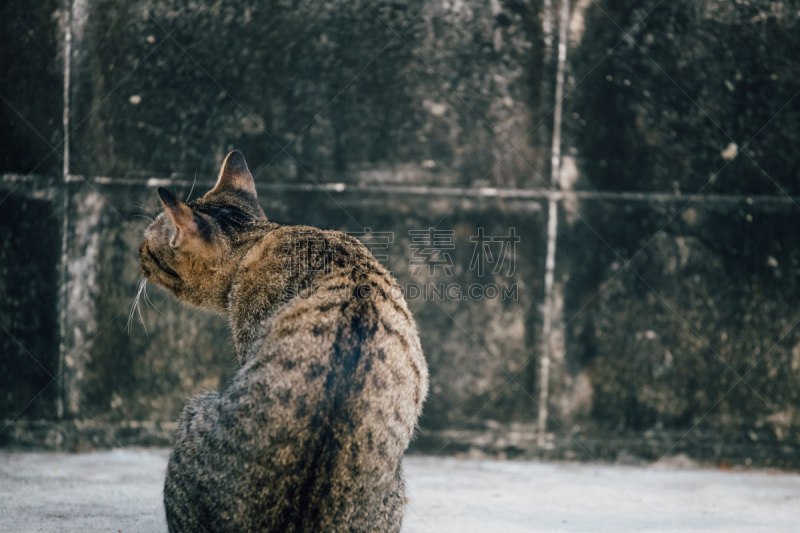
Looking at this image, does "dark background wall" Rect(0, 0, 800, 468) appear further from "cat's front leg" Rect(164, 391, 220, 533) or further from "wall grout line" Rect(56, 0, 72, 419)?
"cat's front leg" Rect(164, 391, 220, 533)

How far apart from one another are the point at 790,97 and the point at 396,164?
2.71 m

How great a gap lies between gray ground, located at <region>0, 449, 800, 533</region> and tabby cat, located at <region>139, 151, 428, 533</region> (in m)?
0.89

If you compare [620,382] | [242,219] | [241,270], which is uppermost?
[242,219]

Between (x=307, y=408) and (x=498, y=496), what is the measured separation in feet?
6.41

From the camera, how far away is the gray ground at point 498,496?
3623 millimetres

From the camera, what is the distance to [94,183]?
16.2 ft

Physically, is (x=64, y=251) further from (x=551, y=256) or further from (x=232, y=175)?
(x=551, y=256)

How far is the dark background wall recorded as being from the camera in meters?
4.87

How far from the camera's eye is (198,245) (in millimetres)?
3475

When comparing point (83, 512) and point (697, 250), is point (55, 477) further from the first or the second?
point (697, 250)

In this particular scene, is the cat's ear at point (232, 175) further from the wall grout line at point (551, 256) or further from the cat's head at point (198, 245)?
the wall grout line at point (551, 256)

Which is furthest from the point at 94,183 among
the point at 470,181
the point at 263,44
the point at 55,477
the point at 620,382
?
the point at 620,382

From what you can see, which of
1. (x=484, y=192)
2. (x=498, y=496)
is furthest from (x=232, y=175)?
(x=498, y=496)

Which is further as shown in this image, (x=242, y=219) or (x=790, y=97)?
(x=790, y=97)
